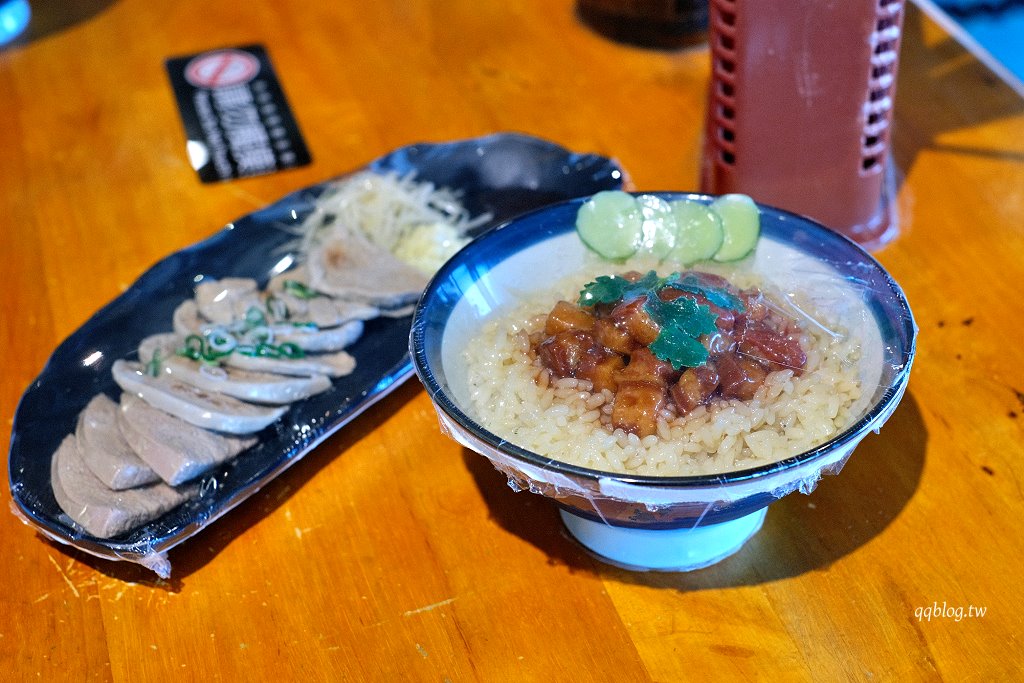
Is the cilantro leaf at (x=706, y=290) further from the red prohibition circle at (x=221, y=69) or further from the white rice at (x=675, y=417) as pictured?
the red prohibition circle at (x=221, y=69)

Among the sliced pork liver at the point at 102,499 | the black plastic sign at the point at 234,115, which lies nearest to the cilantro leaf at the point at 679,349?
the sliced pork liver at the point at 102,499

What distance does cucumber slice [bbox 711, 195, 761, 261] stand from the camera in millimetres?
1810

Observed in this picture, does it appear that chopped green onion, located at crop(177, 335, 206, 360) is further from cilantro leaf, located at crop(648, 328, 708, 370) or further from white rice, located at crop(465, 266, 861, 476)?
cilantro leaf, located at crop(648, 328, 708, 370)

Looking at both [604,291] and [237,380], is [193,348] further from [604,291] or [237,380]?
[604,291]

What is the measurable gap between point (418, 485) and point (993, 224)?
4.94 ft

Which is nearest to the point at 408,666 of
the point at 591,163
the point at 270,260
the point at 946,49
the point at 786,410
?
the point at 786,410

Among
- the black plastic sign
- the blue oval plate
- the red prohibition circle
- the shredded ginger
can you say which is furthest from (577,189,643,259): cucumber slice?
the red prohibition circle

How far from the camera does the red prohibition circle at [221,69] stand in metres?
3.14

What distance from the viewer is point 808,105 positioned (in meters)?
2.17

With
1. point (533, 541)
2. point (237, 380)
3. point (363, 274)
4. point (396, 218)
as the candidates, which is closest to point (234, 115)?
point (396, 218)

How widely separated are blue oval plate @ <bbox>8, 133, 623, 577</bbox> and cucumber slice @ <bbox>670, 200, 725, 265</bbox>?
0.55m

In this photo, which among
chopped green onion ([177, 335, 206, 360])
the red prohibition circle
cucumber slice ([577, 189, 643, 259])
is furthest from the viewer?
the red prohibition circle

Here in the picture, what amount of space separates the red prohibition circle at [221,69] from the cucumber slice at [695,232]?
182 cm

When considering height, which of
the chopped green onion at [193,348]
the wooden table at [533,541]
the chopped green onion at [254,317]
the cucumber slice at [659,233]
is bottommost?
the wooden table at [533,541]
